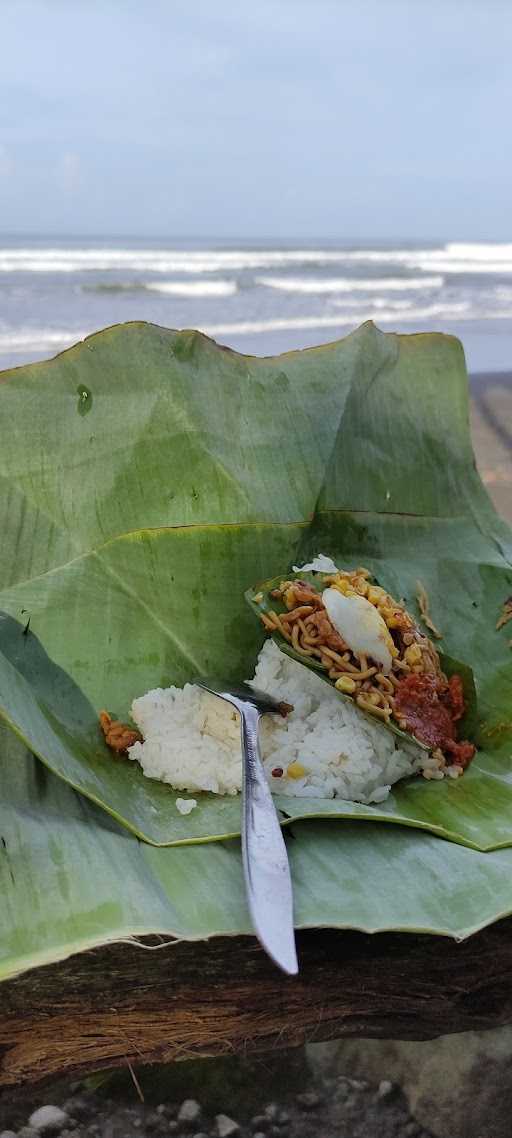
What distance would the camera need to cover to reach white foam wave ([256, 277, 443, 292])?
13938 millimetres

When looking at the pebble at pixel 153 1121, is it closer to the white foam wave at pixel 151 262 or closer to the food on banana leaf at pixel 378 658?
the food on banana leaf at pixel 378 658

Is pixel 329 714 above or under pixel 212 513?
under

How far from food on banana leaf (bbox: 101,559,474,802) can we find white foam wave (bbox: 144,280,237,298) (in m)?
11.3

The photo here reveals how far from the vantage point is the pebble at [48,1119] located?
0.87 m

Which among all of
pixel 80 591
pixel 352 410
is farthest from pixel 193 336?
pixel 80 591

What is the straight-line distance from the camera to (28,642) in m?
1.31

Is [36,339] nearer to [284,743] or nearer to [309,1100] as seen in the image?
[284,743]

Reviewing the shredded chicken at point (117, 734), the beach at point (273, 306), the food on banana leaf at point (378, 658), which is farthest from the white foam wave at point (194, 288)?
the shredded chicken at point (117, 734)

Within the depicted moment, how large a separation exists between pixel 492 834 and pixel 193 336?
934mm

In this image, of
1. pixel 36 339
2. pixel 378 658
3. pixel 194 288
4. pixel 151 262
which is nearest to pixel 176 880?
pixel 378 658

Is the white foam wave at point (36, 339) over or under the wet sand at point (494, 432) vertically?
over

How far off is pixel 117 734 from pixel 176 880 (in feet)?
1.26

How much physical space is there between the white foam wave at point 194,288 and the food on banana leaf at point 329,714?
1130cm

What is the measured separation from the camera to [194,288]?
13156 millimetres
